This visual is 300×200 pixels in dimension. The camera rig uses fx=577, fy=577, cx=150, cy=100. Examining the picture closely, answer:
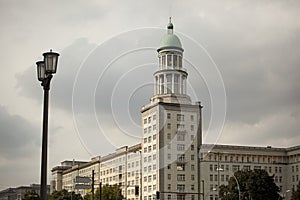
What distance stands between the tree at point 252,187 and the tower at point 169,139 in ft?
78.6

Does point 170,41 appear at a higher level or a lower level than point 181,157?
higher

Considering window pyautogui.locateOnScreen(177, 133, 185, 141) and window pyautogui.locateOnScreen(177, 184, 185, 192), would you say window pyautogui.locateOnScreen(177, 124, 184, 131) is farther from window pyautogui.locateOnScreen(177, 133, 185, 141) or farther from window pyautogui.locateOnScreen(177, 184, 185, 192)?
window pyautogui.locateOnScreen(177, 184, 185, 192)

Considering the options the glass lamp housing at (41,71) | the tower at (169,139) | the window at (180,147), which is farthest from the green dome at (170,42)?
the glass lamp housing at (41,71)

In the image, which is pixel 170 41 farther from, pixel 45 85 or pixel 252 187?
pixel 45 85

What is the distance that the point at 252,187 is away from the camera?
3898 inches

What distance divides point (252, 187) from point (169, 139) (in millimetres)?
36460

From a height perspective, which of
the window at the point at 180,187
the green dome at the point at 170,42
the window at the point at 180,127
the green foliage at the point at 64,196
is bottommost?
the green foliage at the point at 64,196

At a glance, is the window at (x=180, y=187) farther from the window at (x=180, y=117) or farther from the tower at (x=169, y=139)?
the window at (x=180, y=117)

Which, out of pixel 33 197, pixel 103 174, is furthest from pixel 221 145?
pixel 33 197

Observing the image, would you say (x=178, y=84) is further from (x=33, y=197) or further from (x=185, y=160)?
(x=33, y=197)

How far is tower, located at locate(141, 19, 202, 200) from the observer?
12575 cm

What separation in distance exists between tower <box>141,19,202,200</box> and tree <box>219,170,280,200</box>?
24.0m

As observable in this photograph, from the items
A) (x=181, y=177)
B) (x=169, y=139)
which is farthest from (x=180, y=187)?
(x=169, y=139)

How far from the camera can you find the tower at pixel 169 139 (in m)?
126
